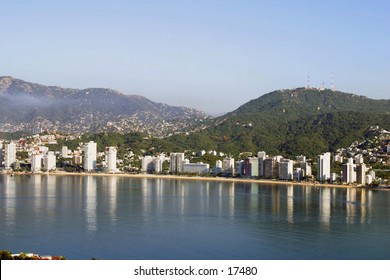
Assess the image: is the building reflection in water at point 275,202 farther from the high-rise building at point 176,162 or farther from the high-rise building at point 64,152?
the high-rise building at point 64,152

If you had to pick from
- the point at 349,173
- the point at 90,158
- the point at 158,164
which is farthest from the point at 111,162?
the point at 349,173

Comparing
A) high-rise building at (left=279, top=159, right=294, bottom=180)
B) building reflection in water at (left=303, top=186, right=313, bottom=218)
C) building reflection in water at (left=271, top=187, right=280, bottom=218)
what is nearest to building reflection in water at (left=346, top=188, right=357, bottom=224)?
building reflection in water at (left=303, top=186, right=313, bottom=218)

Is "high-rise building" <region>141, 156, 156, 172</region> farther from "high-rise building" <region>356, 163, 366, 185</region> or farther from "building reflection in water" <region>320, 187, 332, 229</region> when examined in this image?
"building reflection in water" <region>320, 187, 332, 229</region>

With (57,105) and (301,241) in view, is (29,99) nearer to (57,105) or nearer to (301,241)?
(57,105)

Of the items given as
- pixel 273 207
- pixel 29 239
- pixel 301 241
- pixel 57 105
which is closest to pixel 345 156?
pixel 273 207

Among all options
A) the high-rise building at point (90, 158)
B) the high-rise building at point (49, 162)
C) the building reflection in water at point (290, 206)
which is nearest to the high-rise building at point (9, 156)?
the high-rise building at point (49, 162)

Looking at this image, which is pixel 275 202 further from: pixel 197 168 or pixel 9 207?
pixel 197 168

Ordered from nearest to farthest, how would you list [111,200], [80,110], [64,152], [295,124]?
[111,200] < [64,152] < [295,124] < [80,110]
